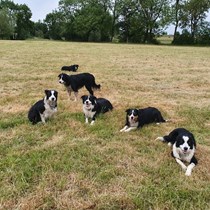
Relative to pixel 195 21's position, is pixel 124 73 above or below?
below

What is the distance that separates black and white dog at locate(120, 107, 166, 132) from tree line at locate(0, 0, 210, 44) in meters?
40.3

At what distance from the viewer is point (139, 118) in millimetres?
5496

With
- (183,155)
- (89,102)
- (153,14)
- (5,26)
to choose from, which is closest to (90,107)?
(89,102)

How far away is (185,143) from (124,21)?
4894 centimetres

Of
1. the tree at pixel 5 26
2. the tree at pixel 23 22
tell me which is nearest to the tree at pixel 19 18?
the tree at pixel 23 22

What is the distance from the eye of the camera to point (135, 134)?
5207 millimetres

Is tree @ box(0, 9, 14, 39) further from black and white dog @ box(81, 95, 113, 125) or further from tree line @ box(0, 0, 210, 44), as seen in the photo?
black and white dog @ box(81, 95, 113, 125)

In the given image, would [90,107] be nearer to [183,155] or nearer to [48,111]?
[48,111]

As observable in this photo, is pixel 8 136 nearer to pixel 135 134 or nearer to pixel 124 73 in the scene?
pixel 135 134

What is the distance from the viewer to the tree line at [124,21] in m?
45.0

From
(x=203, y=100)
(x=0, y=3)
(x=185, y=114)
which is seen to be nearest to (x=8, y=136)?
(x=185, y=114)

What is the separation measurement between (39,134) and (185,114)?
126 inches

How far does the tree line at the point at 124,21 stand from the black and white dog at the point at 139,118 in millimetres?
→ 40267

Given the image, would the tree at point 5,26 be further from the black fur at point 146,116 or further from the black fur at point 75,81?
the black fur at point 146,116
